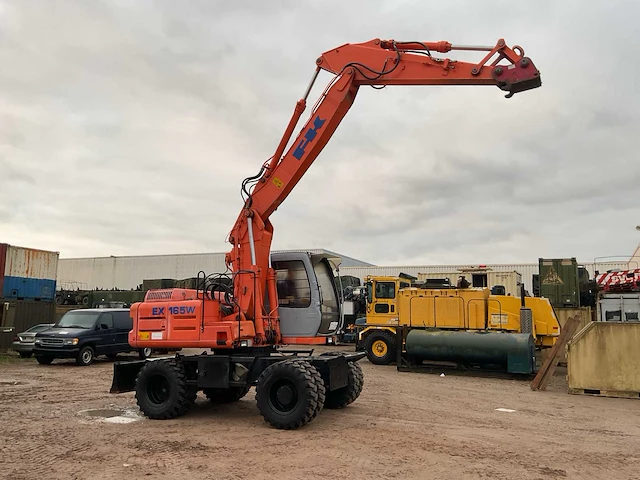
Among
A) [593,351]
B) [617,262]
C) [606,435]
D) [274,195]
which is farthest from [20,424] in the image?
[617,262]

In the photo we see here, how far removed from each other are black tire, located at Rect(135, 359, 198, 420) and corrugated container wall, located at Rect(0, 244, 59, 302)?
1554 cm

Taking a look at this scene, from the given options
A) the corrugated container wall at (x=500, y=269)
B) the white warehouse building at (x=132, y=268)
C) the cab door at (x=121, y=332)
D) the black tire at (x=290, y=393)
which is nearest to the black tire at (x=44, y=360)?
the cab door at (x=121, y=332)

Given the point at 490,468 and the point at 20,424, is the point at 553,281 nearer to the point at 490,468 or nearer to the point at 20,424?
the point at 490,468

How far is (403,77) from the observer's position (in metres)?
9.47

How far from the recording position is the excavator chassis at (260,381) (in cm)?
821

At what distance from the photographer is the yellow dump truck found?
52.7ft

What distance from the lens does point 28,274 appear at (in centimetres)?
2255

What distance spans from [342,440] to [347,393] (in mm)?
2172

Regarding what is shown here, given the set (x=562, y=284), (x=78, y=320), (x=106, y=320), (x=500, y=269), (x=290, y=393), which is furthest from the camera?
(x=500, y=269)

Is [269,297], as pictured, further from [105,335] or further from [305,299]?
[105,335]

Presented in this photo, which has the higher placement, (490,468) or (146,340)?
(146,340)

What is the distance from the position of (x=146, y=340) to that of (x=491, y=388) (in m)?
8.27

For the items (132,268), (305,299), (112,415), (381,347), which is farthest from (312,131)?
(132,268)

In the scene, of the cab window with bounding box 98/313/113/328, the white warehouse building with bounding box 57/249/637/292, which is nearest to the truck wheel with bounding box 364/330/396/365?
the cab window with bounding box 98/313/113/328
